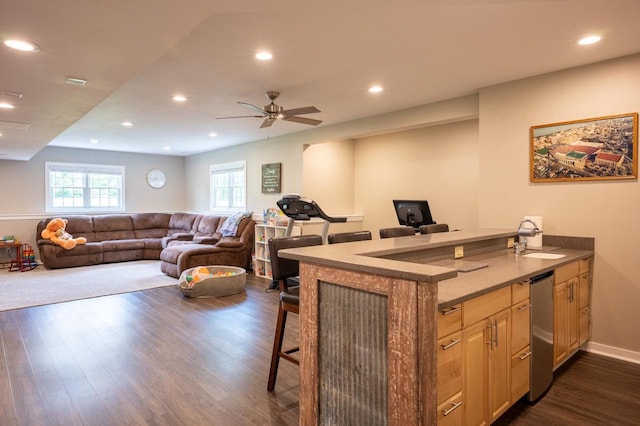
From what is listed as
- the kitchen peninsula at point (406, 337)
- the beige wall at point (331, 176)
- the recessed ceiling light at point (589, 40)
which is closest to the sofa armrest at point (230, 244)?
the beige wall at point (331, 176)

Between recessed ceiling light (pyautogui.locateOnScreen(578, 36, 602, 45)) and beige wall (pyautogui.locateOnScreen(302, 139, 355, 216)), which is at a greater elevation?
recessed ceiling light (pyautogui.locateOnScreen(578, 36, 602, 45))

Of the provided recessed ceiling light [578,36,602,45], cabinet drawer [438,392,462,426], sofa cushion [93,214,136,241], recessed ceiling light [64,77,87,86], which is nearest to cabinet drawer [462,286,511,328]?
cabinet drawer [438,392,462,426]

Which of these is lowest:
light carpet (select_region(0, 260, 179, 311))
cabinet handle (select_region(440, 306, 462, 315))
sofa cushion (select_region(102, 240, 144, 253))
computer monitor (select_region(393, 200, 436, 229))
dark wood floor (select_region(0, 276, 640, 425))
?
dark wood floor (select_region(0, 276, 640, 425))

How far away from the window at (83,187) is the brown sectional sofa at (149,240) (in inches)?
19.2

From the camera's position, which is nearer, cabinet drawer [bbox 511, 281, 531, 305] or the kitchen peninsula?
the kitchen peninsula

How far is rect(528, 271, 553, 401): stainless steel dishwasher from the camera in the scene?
2.43 metres

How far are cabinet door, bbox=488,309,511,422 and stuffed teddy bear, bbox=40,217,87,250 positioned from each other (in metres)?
7.82

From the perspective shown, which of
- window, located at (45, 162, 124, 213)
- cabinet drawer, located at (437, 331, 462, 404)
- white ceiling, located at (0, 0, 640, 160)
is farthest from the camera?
window, located at (45, 162, 124, 213)

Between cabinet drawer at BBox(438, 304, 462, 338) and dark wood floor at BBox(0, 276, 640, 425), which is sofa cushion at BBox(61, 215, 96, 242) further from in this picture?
cabinet drawer at BBox(438, 304, 462, 338)

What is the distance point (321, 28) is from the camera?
261cm

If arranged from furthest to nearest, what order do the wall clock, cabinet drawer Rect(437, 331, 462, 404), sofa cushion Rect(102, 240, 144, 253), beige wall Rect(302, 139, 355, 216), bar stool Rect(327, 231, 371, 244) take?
the wall clock < sofa cushion Rect(102, 240, 144, 253) < beige wall Rect(302, 139, 355, 216) < bar stool Rect(327, 231, 371, 244) < cabinet drawer Rect(437, 331, 462, 404)

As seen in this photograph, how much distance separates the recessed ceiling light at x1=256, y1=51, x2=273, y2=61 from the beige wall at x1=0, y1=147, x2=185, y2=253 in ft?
23.8

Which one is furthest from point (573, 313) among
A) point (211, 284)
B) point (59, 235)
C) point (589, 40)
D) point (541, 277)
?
point (59, 235)

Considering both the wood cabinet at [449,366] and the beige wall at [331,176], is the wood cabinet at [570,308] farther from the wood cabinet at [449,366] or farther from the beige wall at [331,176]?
the beige wall at [331,176]
